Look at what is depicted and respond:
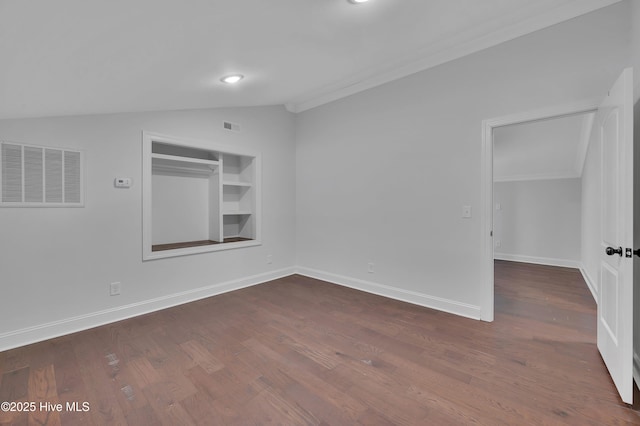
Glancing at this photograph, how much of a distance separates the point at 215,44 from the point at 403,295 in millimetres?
3149

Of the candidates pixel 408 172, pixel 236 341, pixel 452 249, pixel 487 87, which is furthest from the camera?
pixel 408 172

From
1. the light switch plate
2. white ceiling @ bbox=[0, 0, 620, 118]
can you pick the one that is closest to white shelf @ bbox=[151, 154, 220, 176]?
the light switch plate

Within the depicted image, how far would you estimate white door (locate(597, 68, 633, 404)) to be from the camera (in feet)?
5.38

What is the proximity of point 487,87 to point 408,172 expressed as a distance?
3.73ft

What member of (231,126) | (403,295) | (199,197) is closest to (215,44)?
(231,126)

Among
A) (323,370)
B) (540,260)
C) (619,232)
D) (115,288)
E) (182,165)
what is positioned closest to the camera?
(619,232)

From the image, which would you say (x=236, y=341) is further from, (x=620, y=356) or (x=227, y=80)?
(x=620, y=356)

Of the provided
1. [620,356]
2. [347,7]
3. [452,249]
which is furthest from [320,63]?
[620,356]

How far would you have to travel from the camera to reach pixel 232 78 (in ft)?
8.41

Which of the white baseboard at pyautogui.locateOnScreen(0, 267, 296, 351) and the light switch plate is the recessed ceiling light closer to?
the light switch plate

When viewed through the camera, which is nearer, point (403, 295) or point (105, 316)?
point (105, 316)

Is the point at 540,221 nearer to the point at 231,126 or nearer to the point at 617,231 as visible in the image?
the point at 617,231

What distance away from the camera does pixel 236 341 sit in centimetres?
246

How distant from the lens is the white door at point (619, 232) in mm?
1640
